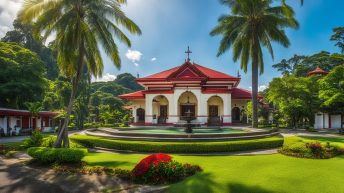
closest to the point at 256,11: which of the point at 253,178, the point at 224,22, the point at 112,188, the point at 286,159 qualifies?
the point at 224,22

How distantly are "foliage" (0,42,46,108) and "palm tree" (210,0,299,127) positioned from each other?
21.8 metres

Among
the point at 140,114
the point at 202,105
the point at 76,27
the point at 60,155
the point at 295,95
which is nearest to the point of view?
the point at 60,155

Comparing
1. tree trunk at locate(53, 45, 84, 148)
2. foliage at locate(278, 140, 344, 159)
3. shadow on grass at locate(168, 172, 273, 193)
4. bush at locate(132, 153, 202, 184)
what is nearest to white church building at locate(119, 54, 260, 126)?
foliage at locate(278, 140, 344, 159)

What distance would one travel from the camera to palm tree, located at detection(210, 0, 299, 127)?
22781mm

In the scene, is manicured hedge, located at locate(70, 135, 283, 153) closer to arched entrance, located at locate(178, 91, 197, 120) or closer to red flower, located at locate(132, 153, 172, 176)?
red flower, located at locate(132, 153, 172, 176)

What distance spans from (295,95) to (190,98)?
1232 cm

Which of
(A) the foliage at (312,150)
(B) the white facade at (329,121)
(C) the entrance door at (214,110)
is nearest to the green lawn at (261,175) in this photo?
(A) the foliage at (312,150)

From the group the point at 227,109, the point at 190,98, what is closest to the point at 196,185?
the point at 227,109

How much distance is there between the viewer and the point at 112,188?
24.0ft

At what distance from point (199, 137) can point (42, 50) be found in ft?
157

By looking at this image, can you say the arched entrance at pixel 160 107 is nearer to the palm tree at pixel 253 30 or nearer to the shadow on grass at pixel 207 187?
the palm tree at pixel 253 30

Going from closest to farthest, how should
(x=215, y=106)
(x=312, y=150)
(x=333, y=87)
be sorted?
(x=312, y=150), (x=333, y=87), (x=215, y=106)

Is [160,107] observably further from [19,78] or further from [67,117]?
[67,117]

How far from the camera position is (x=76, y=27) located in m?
12.9
